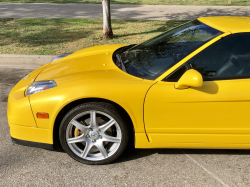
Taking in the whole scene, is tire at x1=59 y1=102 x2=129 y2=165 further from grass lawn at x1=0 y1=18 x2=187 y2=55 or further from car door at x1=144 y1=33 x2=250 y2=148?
grass lawn at x1=0 y1=18 x2=187 y2=55

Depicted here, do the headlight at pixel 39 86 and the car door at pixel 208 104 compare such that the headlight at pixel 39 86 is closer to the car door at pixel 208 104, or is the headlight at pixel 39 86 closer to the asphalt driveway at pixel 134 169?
the asphalt driveway at pixel 134 169

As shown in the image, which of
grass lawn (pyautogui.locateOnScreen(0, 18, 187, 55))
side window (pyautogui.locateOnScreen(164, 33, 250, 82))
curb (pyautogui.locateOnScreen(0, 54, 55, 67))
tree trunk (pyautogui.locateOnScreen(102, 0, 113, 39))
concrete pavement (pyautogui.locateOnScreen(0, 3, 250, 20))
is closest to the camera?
side window (pyautogui.locateOnScreen(164, 33, 250, 82))

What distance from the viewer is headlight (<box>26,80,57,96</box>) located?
3148 millimetres

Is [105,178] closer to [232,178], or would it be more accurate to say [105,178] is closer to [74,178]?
[74,178]

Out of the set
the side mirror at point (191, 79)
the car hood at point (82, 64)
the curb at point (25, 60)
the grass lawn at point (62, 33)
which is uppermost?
the side mirror at point (191, 79)

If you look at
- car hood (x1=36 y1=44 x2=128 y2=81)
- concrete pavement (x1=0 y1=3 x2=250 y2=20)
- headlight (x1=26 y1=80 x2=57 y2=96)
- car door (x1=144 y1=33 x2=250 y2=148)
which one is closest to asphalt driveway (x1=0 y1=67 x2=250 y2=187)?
car door (x1=144 y1=33 x2=250 y2=148)

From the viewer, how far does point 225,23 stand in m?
3.49

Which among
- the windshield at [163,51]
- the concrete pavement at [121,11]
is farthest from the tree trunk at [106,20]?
the windshield at [163,51]

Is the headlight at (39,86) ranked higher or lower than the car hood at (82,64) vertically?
lower

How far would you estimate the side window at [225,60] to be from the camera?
3028mm

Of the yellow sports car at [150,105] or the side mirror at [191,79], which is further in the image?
the yellow sports car at [150,105]

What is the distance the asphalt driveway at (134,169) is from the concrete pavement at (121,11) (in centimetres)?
930

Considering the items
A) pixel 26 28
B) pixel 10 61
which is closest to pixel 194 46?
pixel 10 61

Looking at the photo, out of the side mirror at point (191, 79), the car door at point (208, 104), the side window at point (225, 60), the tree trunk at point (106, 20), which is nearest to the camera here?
the side mirror at point (191, 79)
